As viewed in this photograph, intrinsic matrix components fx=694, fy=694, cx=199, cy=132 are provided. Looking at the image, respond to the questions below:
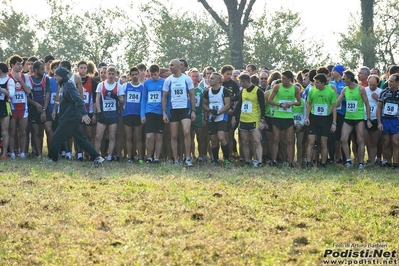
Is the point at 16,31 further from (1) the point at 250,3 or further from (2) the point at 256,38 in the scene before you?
(1) the point at 250,3

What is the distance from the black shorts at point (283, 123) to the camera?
14.6 metres

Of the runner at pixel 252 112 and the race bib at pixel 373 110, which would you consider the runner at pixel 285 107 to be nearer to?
the runner at pixel 252 112

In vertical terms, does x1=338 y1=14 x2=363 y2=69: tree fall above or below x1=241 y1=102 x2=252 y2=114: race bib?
above

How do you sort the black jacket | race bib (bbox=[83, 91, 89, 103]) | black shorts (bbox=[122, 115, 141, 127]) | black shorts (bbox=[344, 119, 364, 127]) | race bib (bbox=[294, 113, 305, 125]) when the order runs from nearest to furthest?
the black jacket < black shorts (bbox=[344, 119, 364, 127]) < race bib (bbox=[294, 113, 305, 125]) < black shorts (bbox=[122, 115, 141, 127]) < race bib (bbox=[83, 91, 89, 103])

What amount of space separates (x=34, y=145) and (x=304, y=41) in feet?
113

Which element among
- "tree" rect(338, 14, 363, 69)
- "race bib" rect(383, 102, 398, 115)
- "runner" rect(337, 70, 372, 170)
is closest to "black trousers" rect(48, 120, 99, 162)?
"runner" rect(337, 70, 372, 170)

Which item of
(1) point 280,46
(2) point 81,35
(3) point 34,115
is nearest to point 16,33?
(2) point 81,35

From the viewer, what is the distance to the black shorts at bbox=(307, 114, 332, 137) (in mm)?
14344

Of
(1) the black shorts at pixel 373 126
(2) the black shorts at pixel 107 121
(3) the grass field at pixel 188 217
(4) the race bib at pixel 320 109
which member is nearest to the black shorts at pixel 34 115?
(2) the black shorts at pixel 107 121

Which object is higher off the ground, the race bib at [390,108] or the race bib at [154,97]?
the race bib at [154,97]

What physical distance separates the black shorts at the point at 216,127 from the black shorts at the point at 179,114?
2.22 feet

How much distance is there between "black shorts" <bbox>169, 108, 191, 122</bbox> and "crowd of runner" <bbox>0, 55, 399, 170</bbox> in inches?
0.8

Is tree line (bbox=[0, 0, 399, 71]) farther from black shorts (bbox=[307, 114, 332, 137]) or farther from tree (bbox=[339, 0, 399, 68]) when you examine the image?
black shorts (bbox=[307, 114, 332, 137])

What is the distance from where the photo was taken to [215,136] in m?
14.9
